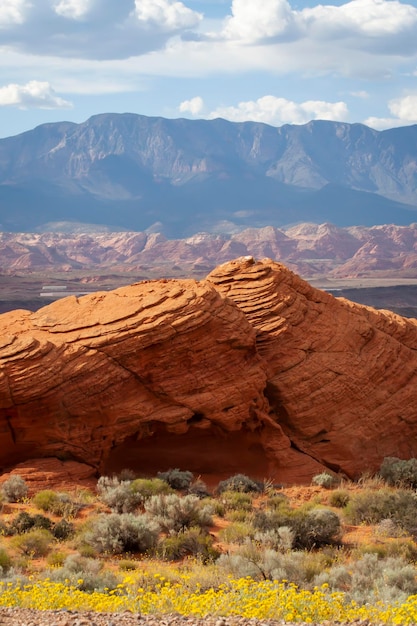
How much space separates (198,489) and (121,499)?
1.96 meters

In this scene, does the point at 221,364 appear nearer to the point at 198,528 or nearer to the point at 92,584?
the point at 198,528

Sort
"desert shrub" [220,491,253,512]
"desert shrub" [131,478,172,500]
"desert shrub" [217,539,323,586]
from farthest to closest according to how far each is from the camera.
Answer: "desert shrub" [131,478,172,500] → "desert shrub" [220,491,253,512] → "desert shrub" [217,539,323,586]

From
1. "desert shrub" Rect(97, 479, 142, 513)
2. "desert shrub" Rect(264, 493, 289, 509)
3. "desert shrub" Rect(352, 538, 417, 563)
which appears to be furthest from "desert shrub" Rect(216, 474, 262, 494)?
"desert shrub" Rect(352, 538, 417, 563)

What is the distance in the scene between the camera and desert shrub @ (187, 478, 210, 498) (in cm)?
1534

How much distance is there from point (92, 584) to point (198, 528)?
9.92 ft

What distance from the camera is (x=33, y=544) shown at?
11.8 m

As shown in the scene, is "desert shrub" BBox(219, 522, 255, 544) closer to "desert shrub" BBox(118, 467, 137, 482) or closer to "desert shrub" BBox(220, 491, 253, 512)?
"desert shrub" BBox(220, 491, 253, 512)

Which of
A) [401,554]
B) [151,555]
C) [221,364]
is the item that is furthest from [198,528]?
[221,364]

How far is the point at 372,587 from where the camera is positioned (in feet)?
35.0

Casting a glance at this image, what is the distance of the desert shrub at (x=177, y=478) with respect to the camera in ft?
51.6

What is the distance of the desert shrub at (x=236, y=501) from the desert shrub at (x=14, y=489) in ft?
10.9

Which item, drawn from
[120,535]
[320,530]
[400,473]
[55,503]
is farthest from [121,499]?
[400,473]

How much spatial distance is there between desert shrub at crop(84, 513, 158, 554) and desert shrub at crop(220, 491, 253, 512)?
247 centimetres

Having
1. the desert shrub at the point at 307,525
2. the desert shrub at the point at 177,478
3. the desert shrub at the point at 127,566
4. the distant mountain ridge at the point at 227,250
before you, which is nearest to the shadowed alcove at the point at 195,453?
the desert shrub at the point at 177,478
